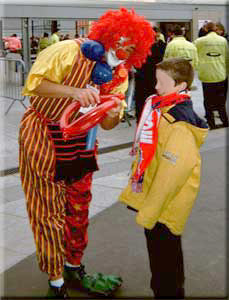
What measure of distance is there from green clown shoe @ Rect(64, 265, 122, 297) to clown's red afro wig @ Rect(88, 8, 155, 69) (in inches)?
52.9

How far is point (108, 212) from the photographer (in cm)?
459

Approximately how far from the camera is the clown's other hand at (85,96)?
2703 mm

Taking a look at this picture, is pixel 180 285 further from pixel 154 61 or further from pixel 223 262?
pixel 154 61

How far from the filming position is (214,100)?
8.44 metres

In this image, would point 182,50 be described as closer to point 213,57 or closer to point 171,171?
point 213,57

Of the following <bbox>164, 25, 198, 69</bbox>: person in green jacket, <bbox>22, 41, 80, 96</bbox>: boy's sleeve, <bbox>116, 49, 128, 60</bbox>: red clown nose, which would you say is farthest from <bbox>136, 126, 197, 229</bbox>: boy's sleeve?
<bbox>164, 25, 198, 69</bbox>: person in green jacket

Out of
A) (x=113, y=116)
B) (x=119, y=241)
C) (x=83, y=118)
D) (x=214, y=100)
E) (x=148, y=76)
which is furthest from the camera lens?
(x=214, y=100)

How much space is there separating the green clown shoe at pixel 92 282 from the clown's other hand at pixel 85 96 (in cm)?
115

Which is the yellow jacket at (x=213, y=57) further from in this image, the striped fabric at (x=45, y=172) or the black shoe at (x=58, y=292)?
the black shoe at (x=58, y=292)

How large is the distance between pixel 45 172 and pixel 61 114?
0.34 metres

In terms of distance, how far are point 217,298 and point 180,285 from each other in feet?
1.59

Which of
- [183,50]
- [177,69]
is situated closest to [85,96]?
[177,69]

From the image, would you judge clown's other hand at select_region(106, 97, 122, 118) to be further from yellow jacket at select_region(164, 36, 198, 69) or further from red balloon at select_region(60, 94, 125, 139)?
yellow jacket at select_region(164, 36, 198, 69)

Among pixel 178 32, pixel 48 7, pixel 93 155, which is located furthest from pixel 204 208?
pixel 48 7
